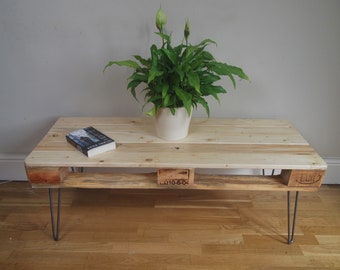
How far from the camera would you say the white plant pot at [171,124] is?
1133 mm

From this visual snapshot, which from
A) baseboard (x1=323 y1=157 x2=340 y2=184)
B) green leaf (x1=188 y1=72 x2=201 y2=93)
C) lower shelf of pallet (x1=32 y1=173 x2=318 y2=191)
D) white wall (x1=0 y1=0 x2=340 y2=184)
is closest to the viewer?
green leaf (x1=188 y1=72 x2=201 y2=93)

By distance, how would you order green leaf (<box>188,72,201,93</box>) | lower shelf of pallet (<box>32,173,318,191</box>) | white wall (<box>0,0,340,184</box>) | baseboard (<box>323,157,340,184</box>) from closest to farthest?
1. green leaf (<box>188,72,201,93</box>)
2. lower shelf of pallet (<box>32,173,318,191</box>)
3. white wall (<box>0,0,340,184</box>)
4. baseboard (<box>323,157,340,184</box>)

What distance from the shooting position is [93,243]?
1.28 meters

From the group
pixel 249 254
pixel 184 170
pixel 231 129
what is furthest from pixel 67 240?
pixel 231 129

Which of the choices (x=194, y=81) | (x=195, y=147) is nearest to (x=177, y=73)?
(x=194, y=81)

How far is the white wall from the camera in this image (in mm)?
1305

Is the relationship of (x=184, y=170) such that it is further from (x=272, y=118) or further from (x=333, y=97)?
(x=333, y=97)

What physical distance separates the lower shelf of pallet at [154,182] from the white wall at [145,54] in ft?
1.57

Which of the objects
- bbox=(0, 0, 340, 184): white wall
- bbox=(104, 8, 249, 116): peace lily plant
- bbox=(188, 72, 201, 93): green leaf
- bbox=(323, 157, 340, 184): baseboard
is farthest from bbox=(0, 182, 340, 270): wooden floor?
bbox=(188, 72, 201, 93): green leaf

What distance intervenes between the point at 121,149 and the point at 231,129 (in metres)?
0.57

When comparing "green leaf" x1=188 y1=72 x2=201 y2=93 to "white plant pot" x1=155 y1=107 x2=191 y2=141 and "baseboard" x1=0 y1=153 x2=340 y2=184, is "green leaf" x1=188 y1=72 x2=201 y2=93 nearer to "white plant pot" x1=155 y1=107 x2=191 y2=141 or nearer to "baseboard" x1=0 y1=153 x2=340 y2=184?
"white plant pot" x1=155 y1=107 x2=191 y2=141

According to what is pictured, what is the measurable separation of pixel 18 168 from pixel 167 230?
106 cm

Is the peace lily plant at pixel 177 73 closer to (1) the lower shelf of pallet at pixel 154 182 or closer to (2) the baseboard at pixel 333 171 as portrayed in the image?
(1) the lower shelf of pallet at pixel 154 182

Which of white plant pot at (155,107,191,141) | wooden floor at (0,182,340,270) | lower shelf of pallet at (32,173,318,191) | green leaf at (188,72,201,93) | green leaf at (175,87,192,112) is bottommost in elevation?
wooden floor at (0,182,340,270)
